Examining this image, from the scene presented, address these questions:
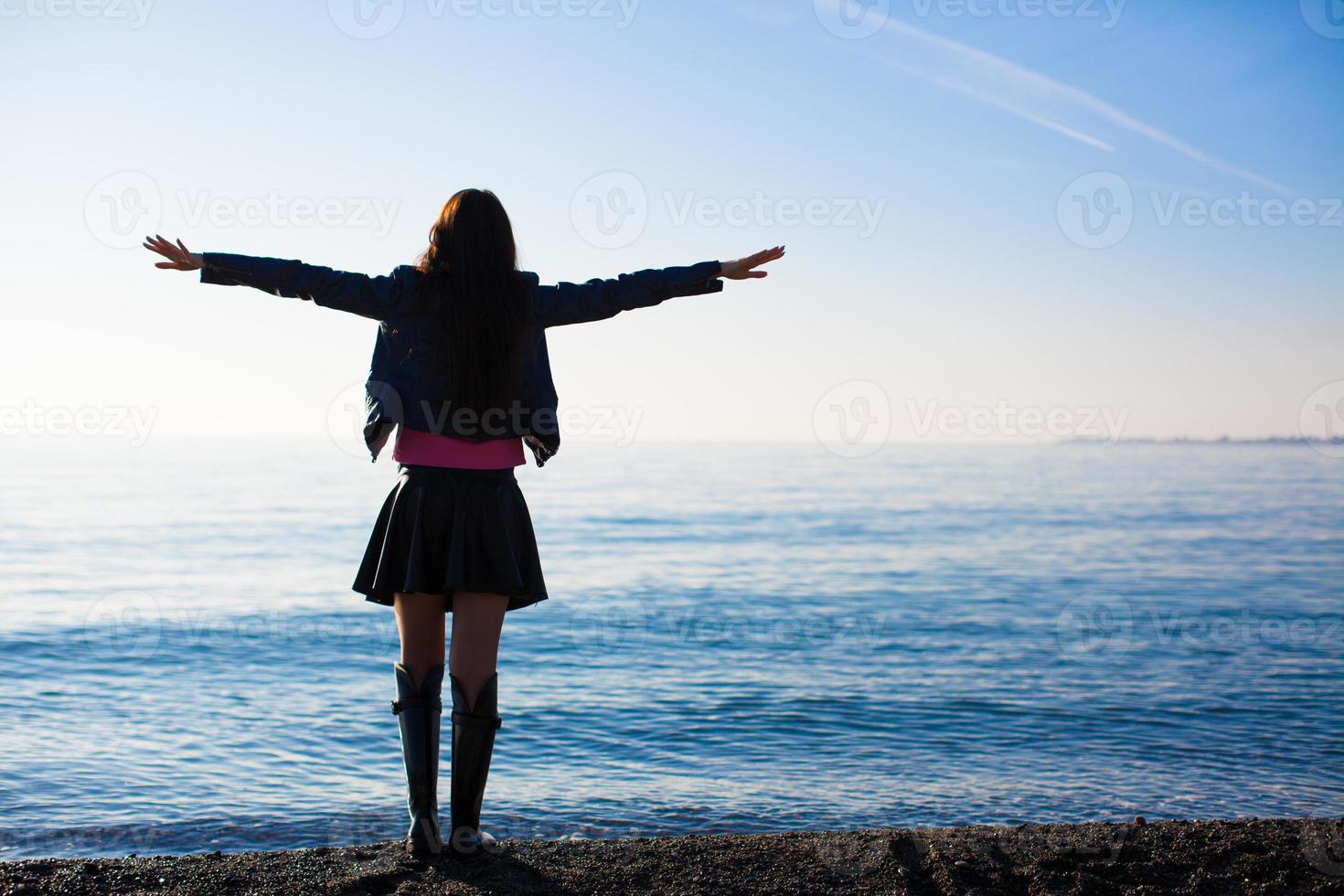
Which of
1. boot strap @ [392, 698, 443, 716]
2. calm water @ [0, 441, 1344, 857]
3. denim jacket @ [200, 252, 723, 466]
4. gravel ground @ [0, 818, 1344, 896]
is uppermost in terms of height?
denim jacket @ [200, 252, 723, 466]

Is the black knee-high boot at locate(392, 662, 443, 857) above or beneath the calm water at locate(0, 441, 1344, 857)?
above

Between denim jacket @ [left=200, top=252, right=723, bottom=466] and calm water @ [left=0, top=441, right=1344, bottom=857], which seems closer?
denim jacket @ [left=200, top=252, right=723, bottom=466]

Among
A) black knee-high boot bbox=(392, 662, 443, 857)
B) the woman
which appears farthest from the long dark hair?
black knee-high boot bbox=(392, 662, 443, 857)

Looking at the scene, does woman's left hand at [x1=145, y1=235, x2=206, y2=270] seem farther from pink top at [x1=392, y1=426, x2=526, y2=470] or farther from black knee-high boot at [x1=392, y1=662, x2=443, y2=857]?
black knee-high boot at [x1=392, y1=662, x2=443, y2=857]

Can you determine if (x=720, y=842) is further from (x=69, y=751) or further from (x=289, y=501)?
(x=289, y=501)

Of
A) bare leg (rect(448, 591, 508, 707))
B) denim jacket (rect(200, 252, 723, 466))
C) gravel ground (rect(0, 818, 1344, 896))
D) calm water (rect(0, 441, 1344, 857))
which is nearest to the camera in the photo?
gravel ground (rect(0, 818, 1344, 896))

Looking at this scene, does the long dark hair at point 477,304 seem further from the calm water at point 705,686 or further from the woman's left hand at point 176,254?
the calm water at point 705,686

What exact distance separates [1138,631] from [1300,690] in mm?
3612

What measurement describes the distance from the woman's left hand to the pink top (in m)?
0.74

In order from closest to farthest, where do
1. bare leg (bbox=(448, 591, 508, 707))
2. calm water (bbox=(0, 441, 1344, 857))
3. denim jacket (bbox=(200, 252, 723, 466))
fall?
1. denim jacket (bbox=(200, 252, 723, 466))
2. bare leg (bbox=(448, 591, 508, 707))
3. calm water (bbox=(0, 441, 1344, 857))

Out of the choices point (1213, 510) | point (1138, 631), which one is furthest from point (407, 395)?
point (1213, 510)

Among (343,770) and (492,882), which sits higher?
(492,882)

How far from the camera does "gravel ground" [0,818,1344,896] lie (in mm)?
2945

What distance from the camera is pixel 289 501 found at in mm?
33906
